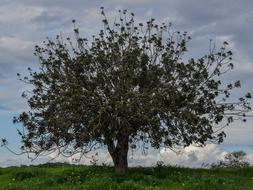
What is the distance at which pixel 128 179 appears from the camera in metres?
25.1

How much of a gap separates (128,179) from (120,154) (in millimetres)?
4303

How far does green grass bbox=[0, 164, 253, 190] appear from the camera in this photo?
2206cm

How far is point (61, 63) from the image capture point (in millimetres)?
29875

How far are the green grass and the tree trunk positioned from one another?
0.84 meters

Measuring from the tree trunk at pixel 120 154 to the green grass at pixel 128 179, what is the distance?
84cm

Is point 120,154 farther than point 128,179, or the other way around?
point 120,154

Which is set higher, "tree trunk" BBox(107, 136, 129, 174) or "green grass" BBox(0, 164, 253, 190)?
"tree trunk" BBox(107, 136, 129, 174)

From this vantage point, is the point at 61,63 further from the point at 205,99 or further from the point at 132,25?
the point at 205,99

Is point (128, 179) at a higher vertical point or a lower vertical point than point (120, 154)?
lower

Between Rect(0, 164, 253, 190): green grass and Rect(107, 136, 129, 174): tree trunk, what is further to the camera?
Rect(107, 136, 129, 174): tree trunk

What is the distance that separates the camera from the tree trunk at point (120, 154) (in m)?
29.1

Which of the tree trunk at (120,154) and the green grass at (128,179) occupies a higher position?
the tree trunk at (120,154)

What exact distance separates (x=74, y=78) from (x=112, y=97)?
2616 millimetres

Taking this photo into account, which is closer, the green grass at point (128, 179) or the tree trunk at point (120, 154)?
the green grass at point (128, 179)
